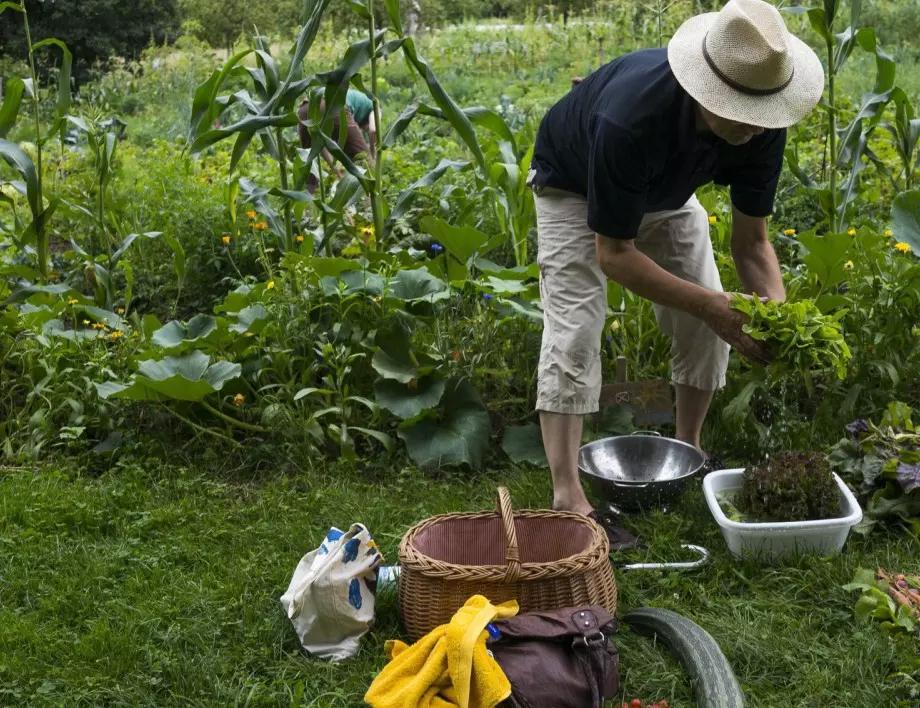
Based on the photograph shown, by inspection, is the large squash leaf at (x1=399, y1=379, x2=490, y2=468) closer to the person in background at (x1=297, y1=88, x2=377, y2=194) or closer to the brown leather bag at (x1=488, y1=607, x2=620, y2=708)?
the brown leather bag at (x1=488, y1=607, x2=620, y2=708)

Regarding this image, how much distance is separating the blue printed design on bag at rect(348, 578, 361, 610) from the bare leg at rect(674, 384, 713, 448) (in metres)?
1.44

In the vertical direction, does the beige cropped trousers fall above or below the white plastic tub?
above

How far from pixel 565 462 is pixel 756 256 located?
909mm

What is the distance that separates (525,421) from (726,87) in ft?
5.94

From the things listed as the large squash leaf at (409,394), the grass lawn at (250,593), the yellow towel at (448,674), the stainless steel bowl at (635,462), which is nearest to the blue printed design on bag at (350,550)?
the grass lawn at (250,593)

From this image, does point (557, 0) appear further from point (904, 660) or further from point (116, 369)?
point (904, 660)

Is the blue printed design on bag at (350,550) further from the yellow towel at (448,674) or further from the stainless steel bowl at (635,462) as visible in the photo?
the stainless steel bowl at (635,462)

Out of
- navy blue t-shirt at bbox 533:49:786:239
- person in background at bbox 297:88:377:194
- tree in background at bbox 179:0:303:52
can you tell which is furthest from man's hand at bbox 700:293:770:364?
tree in background at bbox 179:0:303:52

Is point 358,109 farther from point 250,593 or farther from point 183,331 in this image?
point 250,593

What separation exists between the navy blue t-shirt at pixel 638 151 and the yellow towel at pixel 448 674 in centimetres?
117

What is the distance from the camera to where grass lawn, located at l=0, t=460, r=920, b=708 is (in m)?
2.51

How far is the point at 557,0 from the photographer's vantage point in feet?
65.5

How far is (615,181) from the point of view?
2.74m

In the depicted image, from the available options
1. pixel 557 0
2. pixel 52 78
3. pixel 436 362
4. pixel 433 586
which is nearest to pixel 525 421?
pixel 436 362
